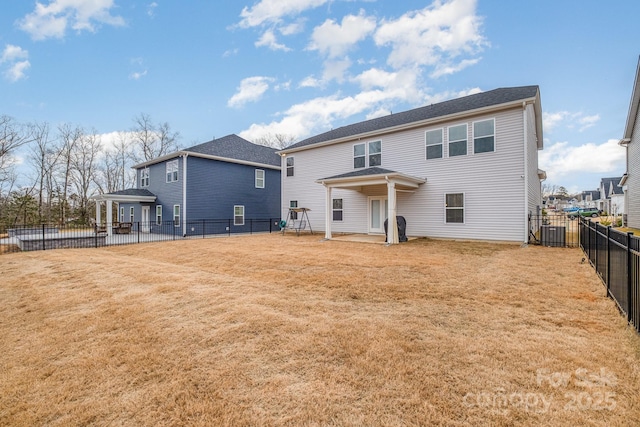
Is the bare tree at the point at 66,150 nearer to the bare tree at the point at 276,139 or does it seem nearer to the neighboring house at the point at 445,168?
the bare tree at the point at 276,139

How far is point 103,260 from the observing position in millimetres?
8141

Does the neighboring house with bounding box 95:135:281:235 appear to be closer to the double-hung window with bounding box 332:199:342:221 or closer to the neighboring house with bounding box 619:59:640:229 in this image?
the double-hung window with bounding box 332:199:342:221

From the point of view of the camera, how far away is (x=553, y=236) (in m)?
9.95

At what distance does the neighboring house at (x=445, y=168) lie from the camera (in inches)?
411

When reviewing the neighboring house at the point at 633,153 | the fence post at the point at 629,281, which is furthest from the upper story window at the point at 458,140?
the fence post at the point at 629,281

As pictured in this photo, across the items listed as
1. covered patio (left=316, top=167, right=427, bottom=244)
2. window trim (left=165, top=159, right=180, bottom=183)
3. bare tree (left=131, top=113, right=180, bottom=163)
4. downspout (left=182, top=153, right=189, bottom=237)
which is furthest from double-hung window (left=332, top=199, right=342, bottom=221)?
bare tree (left=131, top=113, right=180, bottom=163)

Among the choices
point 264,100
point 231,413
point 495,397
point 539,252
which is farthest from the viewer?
point 264,100

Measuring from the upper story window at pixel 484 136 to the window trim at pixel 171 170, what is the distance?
1550 centimetres

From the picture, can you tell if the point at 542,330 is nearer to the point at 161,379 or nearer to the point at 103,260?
the point at 161,379

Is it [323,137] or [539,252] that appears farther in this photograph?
[323,137]

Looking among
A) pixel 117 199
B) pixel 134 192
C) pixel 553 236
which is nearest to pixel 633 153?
pixel 553 236

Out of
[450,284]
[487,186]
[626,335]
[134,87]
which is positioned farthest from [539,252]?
[134,87]

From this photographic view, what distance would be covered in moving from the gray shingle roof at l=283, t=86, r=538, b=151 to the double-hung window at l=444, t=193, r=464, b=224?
11.3 feet

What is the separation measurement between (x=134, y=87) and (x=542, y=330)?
2360 centimetres
